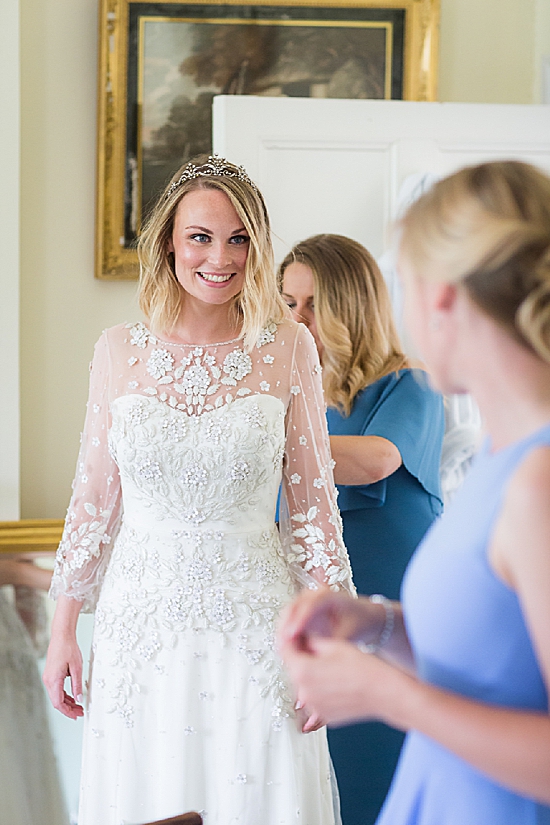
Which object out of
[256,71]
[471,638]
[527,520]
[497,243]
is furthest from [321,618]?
[256,71]

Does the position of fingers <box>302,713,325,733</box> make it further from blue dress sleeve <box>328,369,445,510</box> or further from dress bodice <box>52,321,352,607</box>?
blue dress sleeve <box>328,369,445,510</box>

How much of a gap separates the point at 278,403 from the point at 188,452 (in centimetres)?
21

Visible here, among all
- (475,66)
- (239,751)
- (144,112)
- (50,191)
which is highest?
(475,66)

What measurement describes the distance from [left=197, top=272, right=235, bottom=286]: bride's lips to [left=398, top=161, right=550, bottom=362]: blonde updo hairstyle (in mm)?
1053

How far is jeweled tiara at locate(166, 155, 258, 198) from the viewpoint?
6.27 feet

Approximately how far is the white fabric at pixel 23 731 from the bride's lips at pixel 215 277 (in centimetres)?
198

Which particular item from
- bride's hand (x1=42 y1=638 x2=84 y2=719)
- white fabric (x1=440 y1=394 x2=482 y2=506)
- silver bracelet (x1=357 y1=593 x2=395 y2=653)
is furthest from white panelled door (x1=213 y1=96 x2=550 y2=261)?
silver bracelet (x1=357 y1=593 x2=395 y2=653)

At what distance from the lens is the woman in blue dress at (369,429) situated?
235cm

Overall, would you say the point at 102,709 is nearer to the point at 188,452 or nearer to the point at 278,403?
the point at 188,452

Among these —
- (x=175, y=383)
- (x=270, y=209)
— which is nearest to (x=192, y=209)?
(x=175, y=383)

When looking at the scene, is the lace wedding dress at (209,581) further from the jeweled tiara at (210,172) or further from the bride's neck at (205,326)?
the jeweled tiara at (210,172)

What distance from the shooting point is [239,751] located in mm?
1767

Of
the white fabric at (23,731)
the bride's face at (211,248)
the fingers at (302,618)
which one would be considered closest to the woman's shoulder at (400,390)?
the bride's face at (211,248)

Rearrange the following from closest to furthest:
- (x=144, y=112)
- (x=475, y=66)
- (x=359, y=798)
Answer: (x=359, y=798) < (x=144, y=112) < (x=475, y=66)
